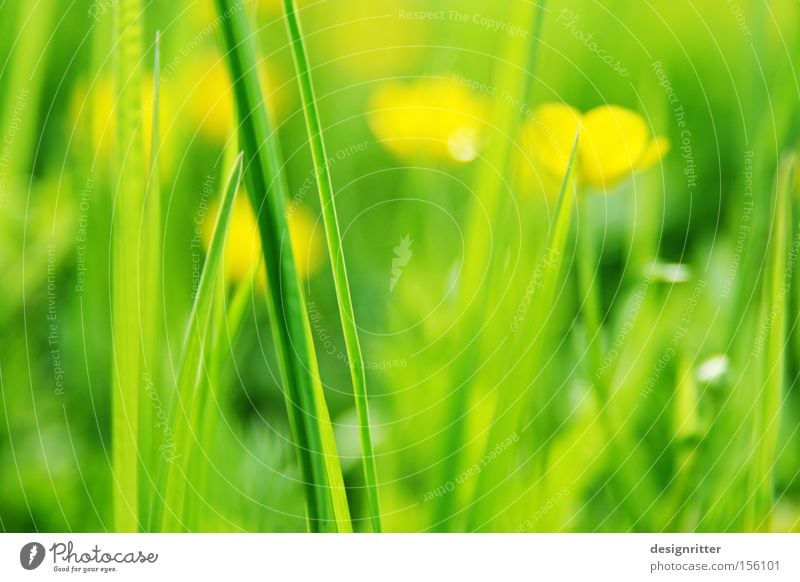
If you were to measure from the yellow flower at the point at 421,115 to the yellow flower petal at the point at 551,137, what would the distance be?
4 centimetres

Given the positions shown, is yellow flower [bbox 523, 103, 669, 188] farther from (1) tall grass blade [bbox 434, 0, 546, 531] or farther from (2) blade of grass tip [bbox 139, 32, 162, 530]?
(2) blade of grass tip [bbox 139, 32, 162, 530]

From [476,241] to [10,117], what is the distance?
266mm

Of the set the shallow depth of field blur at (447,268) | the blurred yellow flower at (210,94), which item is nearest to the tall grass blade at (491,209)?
the shallow depth of field blur at (447,268)

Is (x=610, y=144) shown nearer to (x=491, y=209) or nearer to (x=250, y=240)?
(x=491, y=209)

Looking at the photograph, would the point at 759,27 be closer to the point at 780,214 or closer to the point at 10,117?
the point at 780,214

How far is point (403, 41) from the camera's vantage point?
15.9 inches

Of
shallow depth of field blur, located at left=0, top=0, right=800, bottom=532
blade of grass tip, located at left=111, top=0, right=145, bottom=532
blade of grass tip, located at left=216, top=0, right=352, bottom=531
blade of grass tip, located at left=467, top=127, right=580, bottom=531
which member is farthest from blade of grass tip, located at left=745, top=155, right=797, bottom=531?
blade of grass tip, located at left=111, top=0, right=145, bottom=532

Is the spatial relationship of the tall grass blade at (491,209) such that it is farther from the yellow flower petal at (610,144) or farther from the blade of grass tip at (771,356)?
the blade of grass tip at (771,356)

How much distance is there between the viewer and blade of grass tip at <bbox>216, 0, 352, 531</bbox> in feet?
1.03
